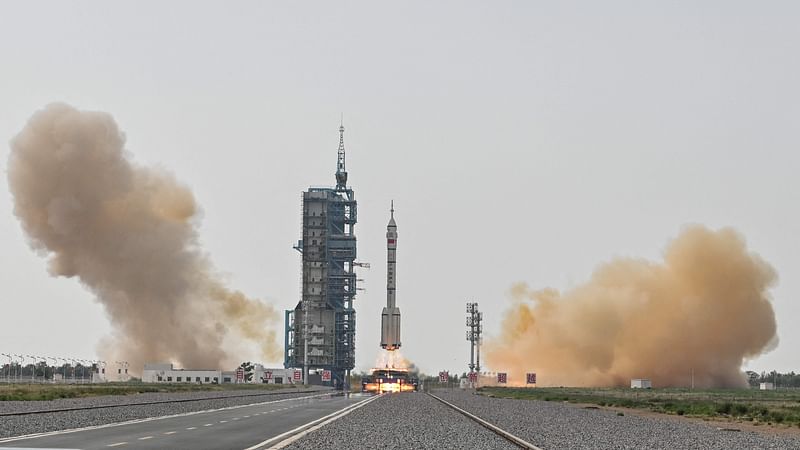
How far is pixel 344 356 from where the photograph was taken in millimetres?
168875

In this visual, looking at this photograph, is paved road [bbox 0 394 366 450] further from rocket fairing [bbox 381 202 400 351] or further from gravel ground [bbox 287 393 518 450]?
rocket fairing [bbox 381 202 400 351]

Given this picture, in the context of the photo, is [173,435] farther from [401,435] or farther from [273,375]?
[273,375]

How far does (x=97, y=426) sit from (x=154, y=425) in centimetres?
220

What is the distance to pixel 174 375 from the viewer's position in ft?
494

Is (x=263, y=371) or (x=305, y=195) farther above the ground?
(x=305, y=195)

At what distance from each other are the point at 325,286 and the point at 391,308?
2569cm

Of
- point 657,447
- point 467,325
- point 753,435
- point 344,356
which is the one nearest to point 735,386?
point 467,325

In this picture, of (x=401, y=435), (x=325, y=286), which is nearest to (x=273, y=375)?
(x=325, y=286)

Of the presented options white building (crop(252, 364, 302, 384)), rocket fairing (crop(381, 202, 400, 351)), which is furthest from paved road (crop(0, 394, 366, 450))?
white building (crop(252, 364, 302, 384))

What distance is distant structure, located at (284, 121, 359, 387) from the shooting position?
539 ft

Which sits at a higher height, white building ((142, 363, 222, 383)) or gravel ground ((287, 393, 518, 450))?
gravel ground ((287, 393, 518, 450))

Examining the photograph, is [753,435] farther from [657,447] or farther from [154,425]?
[154,425]

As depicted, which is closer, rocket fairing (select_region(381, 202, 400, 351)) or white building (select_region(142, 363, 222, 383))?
rocket fairing (select_region(381, 202, 400, 351))

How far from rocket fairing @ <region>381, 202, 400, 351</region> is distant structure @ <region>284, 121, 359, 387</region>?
2119 cm
